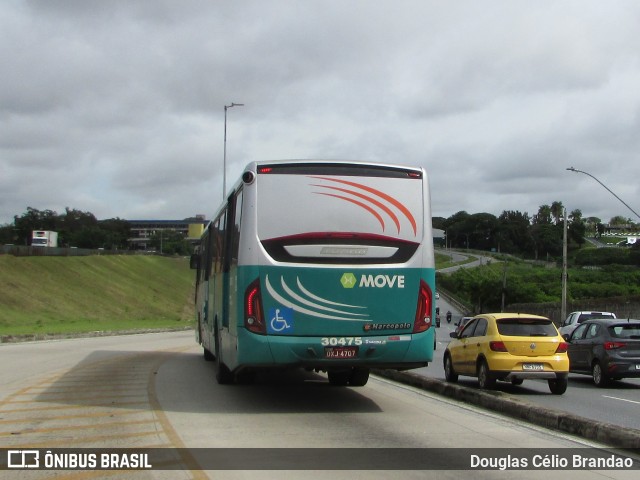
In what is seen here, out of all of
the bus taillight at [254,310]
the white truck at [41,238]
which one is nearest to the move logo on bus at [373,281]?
the bus taillight at [254,310]

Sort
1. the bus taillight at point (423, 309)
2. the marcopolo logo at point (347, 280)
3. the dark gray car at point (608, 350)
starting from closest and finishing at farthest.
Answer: the marcopolo logo at point (347, 280), the bus taillight at point (423, 309), the dark gray car at point (608, 350)

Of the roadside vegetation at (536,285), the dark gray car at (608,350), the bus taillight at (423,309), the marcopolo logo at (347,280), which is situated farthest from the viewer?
the roadside vegetation at (536,285)

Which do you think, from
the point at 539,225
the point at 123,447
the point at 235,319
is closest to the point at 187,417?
the point at 235,319

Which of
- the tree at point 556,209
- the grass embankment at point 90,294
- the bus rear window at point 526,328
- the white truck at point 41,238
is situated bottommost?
the grass embankment at point 90,294

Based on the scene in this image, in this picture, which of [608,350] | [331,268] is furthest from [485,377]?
[331,268]

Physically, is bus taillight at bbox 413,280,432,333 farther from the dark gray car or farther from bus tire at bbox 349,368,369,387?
the dark gray car

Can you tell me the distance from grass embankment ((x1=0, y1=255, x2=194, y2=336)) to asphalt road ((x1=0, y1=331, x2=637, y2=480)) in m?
28.9

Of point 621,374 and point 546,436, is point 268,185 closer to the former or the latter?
point 546,436

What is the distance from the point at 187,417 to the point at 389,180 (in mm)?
4735

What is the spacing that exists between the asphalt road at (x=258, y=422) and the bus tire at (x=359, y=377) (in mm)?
198

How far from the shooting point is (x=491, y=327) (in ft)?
54.0

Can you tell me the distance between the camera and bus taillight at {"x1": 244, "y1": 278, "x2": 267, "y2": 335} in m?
11.8

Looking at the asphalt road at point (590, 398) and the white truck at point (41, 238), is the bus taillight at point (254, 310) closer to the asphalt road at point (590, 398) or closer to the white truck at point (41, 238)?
the asphalt road at point (590, 398)

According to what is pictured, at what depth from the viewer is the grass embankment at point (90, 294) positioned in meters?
54.5
